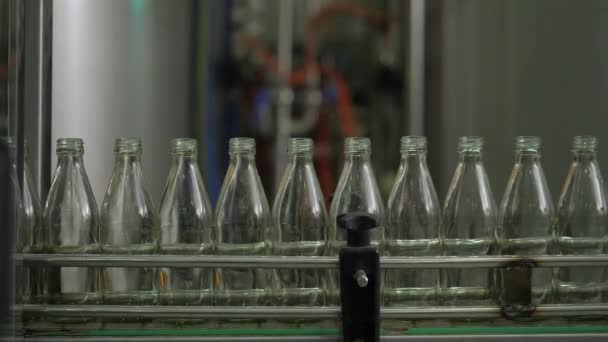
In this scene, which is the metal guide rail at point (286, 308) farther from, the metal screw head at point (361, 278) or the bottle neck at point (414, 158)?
the bottle neck at point (414, 158)

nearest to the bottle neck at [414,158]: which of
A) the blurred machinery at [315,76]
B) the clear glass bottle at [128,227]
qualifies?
the clear glass bottle at [128,227]

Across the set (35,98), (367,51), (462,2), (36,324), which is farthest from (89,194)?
(462,2)

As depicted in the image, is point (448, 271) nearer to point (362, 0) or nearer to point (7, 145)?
point (7, 145)

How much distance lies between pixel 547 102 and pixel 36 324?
104cm

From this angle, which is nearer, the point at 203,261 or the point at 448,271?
the point at 203,261

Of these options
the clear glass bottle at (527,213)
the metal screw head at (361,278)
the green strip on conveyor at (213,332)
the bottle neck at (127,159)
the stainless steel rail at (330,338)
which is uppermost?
the bottle neck at (127,159)

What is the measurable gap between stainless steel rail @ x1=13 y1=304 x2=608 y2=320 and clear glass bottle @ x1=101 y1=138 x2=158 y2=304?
0.31 feet

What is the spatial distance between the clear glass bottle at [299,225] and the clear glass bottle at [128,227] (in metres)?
0.17

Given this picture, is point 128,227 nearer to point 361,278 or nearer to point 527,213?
point 361,278

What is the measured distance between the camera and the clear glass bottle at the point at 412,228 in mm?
1021

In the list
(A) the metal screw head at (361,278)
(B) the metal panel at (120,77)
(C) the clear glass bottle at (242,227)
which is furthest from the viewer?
(B) the metal panel at (120,77)

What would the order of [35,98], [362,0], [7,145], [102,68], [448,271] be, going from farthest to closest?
[362,0] → [102,68] → [35,98] → [448,271] → [7,145]

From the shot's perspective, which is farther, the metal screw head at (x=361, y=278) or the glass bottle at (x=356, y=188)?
the glass bottle at (x=356, y=188)

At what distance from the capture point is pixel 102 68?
1456 millimetres
